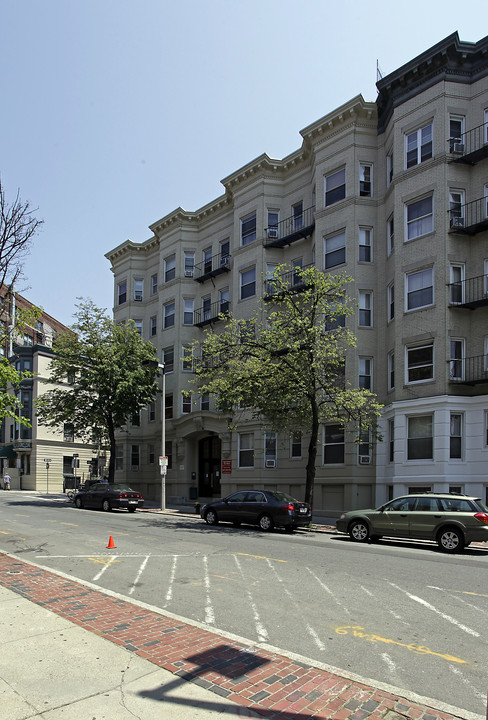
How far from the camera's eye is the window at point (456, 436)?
790 inches

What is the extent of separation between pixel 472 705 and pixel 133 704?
2852 mm

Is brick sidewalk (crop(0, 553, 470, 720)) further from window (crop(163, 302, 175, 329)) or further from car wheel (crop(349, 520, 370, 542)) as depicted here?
A: window (crop(163, 302, 175, 329))

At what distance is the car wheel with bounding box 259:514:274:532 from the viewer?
18312 mm

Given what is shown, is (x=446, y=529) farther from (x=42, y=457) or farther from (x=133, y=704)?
(x=42, y=457)

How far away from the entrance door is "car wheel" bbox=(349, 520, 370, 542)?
17.2 metres

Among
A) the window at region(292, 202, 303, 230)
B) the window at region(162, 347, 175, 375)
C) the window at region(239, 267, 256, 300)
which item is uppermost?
the window at region(292, 202, 303, 230)

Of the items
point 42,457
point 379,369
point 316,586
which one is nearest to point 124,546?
point 316,586

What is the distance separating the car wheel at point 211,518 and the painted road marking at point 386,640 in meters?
13.7

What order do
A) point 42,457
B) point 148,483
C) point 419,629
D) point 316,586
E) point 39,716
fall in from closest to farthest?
point 39,716 < point 419,629 < point 316,586 < point 148,483 < point 42,457

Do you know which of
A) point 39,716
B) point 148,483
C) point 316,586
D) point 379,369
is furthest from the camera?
point 148,483

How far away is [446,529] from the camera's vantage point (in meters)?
14.1

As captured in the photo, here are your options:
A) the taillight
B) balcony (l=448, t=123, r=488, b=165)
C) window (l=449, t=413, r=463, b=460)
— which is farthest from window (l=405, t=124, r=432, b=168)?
the taillight

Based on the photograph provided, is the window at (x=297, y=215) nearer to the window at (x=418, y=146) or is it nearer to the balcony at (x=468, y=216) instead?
the window at (x=418, y=146)

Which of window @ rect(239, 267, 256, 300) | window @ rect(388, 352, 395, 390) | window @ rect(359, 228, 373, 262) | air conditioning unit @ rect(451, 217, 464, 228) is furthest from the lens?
window @ rect(239, 267, 256, 300)
